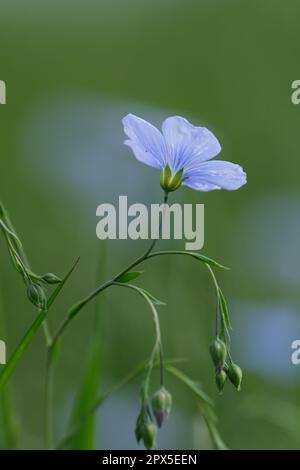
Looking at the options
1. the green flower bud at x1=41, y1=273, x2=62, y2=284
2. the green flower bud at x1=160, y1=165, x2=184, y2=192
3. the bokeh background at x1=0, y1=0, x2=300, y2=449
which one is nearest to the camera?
the green flower bud at x1=41, y1=273, x2=62, y2=284

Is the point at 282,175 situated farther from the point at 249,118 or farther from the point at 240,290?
the point at 240,290

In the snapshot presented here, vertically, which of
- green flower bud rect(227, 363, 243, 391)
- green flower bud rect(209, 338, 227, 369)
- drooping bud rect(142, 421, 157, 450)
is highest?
green flower bud rect(209, 338, 227, 369)

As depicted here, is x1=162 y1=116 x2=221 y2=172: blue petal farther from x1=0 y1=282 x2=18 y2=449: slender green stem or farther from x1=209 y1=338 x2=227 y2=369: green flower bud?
x1=0 y1=282 x2=18 y2=449: slender green stem

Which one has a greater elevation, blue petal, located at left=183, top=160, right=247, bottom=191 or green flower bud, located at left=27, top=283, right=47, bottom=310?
blue petal, located at left=183, top=160, right=247, bottom=191

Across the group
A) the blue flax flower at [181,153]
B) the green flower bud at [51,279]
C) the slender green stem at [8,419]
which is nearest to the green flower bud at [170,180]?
the blue flax flower at [181,153]

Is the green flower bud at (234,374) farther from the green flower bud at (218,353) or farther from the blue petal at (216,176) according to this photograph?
the blue petal at (216,176)

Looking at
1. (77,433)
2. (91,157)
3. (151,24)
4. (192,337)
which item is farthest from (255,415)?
(151,24)

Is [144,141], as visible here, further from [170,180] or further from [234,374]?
[234,374]

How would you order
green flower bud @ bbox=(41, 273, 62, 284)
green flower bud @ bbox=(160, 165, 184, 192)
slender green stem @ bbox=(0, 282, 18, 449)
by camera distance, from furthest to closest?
slender green stem @ bbox=(0, 282, 18, 449) → green flower bud @ bbox=(160, 165, 184, 192) → green flower bud @ bbox=(41, 273, 62, 284)

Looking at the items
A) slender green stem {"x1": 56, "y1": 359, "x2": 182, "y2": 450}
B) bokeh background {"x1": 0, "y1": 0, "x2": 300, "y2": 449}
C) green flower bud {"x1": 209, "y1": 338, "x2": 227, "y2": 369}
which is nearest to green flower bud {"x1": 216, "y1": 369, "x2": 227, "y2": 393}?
green flower bud {"x1": 209, "y1": 338, "x2": 227, "y2": 369}
